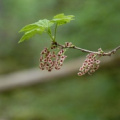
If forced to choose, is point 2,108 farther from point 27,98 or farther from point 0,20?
point 0,20

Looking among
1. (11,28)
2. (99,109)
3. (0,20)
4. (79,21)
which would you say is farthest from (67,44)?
(11,28)

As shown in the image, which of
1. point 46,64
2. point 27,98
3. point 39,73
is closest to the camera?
point 46,64

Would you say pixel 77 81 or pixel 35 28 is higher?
pixel 77 81

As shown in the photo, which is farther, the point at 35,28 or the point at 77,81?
the point at 77,81

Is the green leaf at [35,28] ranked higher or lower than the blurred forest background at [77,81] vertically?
lower

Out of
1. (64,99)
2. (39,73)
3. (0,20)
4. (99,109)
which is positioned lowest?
(99,109)

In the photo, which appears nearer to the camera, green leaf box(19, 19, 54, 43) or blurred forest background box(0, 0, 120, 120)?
green leaf box(19, 19, 54, 43)

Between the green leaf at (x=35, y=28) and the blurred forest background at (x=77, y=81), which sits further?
the blurred forest background at (x=77, y=81)

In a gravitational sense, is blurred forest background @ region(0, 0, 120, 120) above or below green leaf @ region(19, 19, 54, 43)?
above
